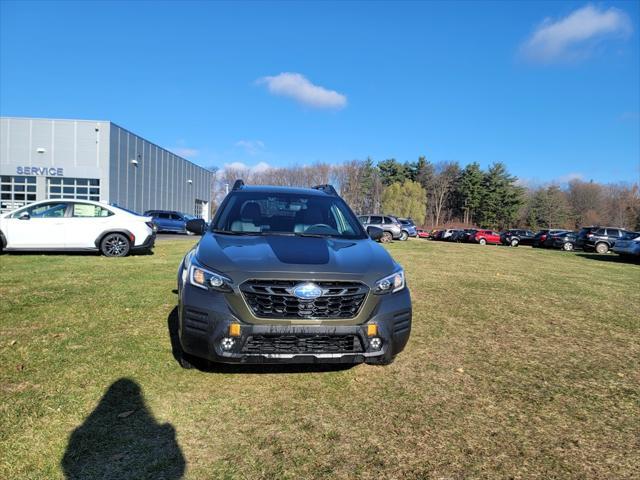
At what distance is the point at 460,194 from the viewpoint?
90.4 metres

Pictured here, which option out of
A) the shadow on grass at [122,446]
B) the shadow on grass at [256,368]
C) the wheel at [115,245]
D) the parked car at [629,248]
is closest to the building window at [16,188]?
the wheel at [115,245]

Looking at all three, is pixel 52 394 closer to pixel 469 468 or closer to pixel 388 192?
pixel 469 468

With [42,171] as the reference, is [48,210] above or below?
below

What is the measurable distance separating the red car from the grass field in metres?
38.5

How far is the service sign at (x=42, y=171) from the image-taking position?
33.1 metres

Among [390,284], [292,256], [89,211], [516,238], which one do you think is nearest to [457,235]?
[516,238]

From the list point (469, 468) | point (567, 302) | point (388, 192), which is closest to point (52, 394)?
point (469, 468)

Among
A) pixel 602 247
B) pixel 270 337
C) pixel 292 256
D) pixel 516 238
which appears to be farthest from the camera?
pixel 516 238

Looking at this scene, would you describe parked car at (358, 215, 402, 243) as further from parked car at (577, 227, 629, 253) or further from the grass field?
the grass field

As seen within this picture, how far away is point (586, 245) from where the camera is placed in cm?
3002

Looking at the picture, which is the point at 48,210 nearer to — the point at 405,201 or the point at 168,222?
the point at 168,222

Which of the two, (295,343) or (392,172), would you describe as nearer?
(295,343)

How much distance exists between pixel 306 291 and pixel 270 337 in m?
0.41

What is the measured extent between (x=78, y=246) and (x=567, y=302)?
11.3 metres
